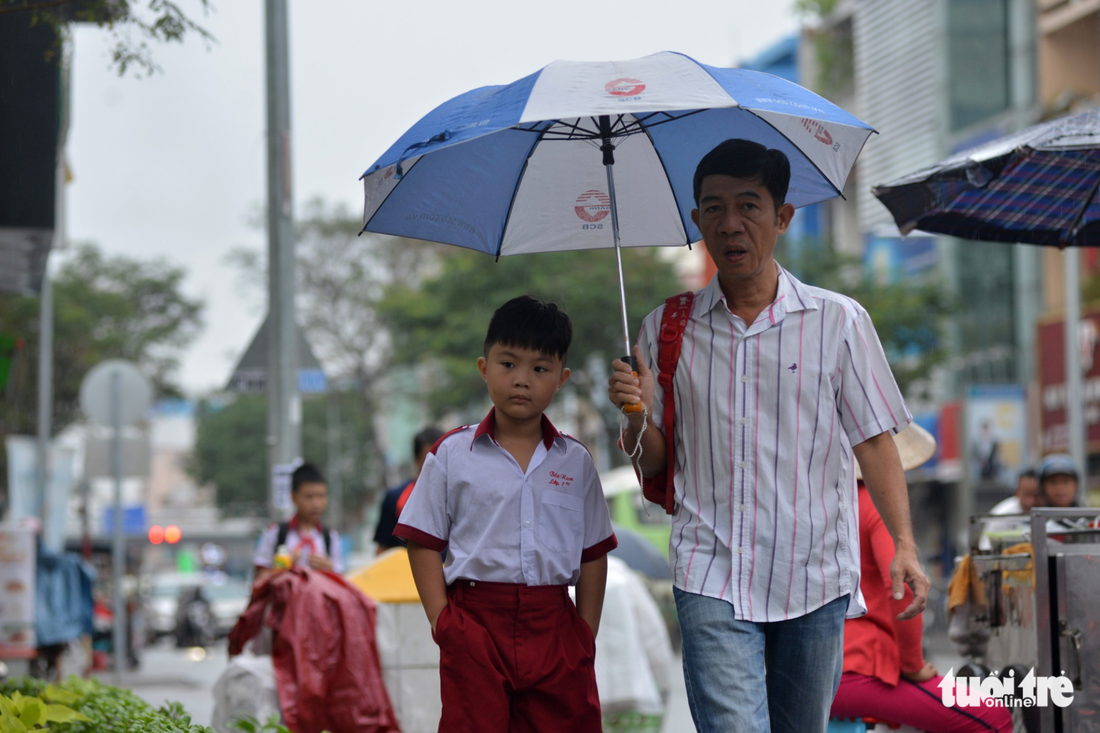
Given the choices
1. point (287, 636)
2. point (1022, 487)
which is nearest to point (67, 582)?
point (287, 636)

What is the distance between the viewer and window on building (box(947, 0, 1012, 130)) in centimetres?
2728

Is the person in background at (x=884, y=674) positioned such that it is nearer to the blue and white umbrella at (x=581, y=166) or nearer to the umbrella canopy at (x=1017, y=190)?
the blue and white umbrella at (x=581, y=166)

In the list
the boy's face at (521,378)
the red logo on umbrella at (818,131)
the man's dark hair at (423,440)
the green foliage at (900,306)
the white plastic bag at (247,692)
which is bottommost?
the white plastic bag at (247,692)

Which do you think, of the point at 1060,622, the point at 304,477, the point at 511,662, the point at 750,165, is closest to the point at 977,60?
the point at 304,477

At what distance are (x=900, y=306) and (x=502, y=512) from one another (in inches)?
905

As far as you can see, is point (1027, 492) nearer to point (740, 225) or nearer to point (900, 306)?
point (740, 225)

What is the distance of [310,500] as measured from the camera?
7418mm

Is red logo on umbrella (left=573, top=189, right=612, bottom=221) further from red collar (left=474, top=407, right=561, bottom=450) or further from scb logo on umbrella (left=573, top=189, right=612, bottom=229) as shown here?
red collar (left=474, top=407, right=561, bottom=450)

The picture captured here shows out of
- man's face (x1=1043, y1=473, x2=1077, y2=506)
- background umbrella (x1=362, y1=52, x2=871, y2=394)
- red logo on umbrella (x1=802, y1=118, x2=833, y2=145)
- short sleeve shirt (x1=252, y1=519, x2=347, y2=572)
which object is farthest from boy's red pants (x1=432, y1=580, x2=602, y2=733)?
man's face (x1=1043, y1=473, x2=1077, y2=506)

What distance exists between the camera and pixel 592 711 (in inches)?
149

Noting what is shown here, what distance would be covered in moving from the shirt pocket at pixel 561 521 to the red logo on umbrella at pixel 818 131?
4.19ft

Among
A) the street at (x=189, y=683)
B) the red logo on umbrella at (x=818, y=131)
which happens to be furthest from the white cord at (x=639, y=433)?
the street at (x=189, y=683)

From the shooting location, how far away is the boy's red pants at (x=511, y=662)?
3635 millimetres

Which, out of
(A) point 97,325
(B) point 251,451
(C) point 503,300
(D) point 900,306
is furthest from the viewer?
(B) point 251,451
